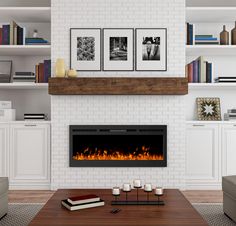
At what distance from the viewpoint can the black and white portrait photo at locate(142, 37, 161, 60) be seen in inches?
197

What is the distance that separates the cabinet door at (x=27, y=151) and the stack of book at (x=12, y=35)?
1.13 m

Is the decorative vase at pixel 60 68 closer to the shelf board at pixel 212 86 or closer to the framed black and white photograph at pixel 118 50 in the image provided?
the framed black and white photograph at pixel 118 50

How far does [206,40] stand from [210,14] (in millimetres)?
350

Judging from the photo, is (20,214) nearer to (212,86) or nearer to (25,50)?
(25,50)

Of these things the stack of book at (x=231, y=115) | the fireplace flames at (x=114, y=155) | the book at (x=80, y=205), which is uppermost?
the stack of book at (x=231, y=115)

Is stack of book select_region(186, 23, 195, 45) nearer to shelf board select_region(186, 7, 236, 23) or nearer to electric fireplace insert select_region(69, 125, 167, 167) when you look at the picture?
shelf board select_region(186, 7, 236, 23)

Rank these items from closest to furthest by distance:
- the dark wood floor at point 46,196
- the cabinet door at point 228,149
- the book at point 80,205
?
the book at point 80,205 → the dark wood floor at point 46,196 → the cabinet door at point 228,149

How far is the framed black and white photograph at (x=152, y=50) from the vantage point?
500 cm

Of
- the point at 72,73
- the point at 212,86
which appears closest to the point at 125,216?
the point at 72,73

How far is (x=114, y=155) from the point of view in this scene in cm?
498

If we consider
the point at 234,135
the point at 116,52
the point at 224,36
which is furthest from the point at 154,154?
the point at 224,36

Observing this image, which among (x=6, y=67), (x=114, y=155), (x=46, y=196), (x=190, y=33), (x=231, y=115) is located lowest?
(x=46, y=196)

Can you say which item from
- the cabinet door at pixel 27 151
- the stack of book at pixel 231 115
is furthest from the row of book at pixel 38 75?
the stack of book at pixel 231 115

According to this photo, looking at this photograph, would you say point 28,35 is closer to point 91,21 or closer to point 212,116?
point 91,21
